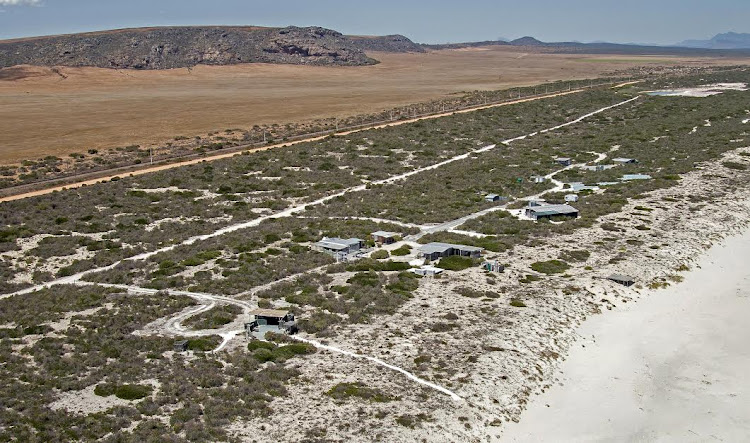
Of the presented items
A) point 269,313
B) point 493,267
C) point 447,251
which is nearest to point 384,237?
point 447,251

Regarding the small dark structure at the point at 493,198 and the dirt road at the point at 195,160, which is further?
the dirt road at the point at 195,160

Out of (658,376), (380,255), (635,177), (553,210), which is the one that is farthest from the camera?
(635,177)

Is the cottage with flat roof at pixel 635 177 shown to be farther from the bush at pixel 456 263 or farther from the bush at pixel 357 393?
the bush at pixel 357 393

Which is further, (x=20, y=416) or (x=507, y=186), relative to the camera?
(x=507, y=186)

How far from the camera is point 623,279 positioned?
45.4 metres

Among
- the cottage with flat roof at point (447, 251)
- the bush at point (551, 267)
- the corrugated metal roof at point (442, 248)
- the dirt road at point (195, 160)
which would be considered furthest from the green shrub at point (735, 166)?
the dirt road at point (195, 160)

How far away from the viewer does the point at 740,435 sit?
29.9m

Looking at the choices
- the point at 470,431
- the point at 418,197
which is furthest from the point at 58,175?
the point at 470,431

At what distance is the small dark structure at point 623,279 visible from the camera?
45.2 m

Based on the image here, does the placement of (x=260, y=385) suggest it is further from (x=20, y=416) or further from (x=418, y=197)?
(x=418, y=197)

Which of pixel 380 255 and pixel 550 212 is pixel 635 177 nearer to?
pixel 550 212

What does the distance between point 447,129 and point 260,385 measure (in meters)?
87.3

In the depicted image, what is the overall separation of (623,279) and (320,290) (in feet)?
61.1

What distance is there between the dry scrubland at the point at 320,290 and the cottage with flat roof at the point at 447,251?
5.07ft
